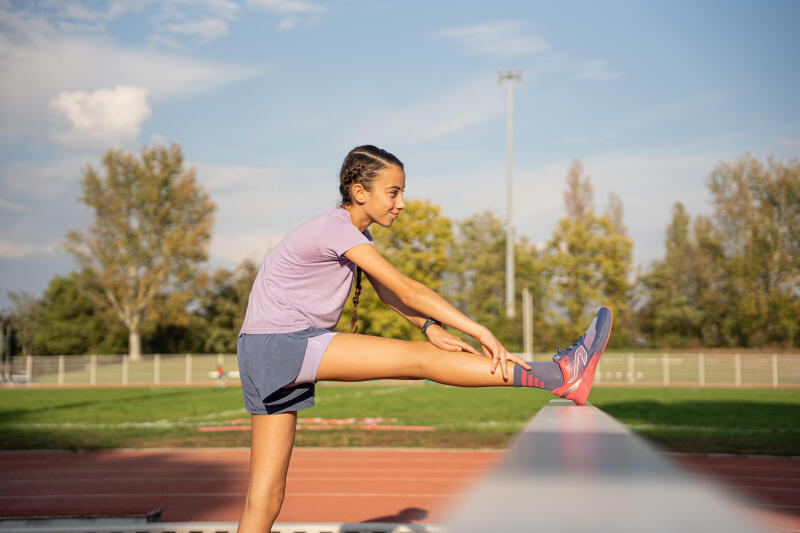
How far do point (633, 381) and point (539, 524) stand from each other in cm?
3377

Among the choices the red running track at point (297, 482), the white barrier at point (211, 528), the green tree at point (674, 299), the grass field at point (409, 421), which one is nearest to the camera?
the white barrier at point (211, 528)

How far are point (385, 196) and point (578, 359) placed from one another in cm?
89

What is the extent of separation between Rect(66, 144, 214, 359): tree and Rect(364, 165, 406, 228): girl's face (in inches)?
1800

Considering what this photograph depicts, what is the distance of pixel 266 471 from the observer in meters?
2.60

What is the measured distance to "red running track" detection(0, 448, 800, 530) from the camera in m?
6.04

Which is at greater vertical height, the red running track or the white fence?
the red running track

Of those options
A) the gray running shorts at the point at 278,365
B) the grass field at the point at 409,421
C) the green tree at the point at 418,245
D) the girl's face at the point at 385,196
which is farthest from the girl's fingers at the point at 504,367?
the green tree at the point at 418,245

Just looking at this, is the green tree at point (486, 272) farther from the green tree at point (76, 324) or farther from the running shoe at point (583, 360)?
the running shoe at point (583, 360)

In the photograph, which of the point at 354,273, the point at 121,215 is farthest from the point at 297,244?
the point at 121,215

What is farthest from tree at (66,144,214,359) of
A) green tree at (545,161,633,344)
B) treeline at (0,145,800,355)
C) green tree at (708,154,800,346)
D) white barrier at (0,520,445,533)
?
white barrier at (0,520,445,533)

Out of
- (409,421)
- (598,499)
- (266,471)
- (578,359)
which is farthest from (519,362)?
(409,421)

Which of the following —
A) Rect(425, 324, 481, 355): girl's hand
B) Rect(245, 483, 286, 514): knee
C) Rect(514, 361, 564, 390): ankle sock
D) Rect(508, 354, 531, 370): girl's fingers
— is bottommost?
Rect(245, 483, 286, 514): knee

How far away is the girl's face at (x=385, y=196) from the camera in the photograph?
2611 millimetres

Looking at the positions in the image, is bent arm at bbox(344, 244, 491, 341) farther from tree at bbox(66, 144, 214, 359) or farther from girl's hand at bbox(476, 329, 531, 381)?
tree at bbox(66, 144, 214, 359)
